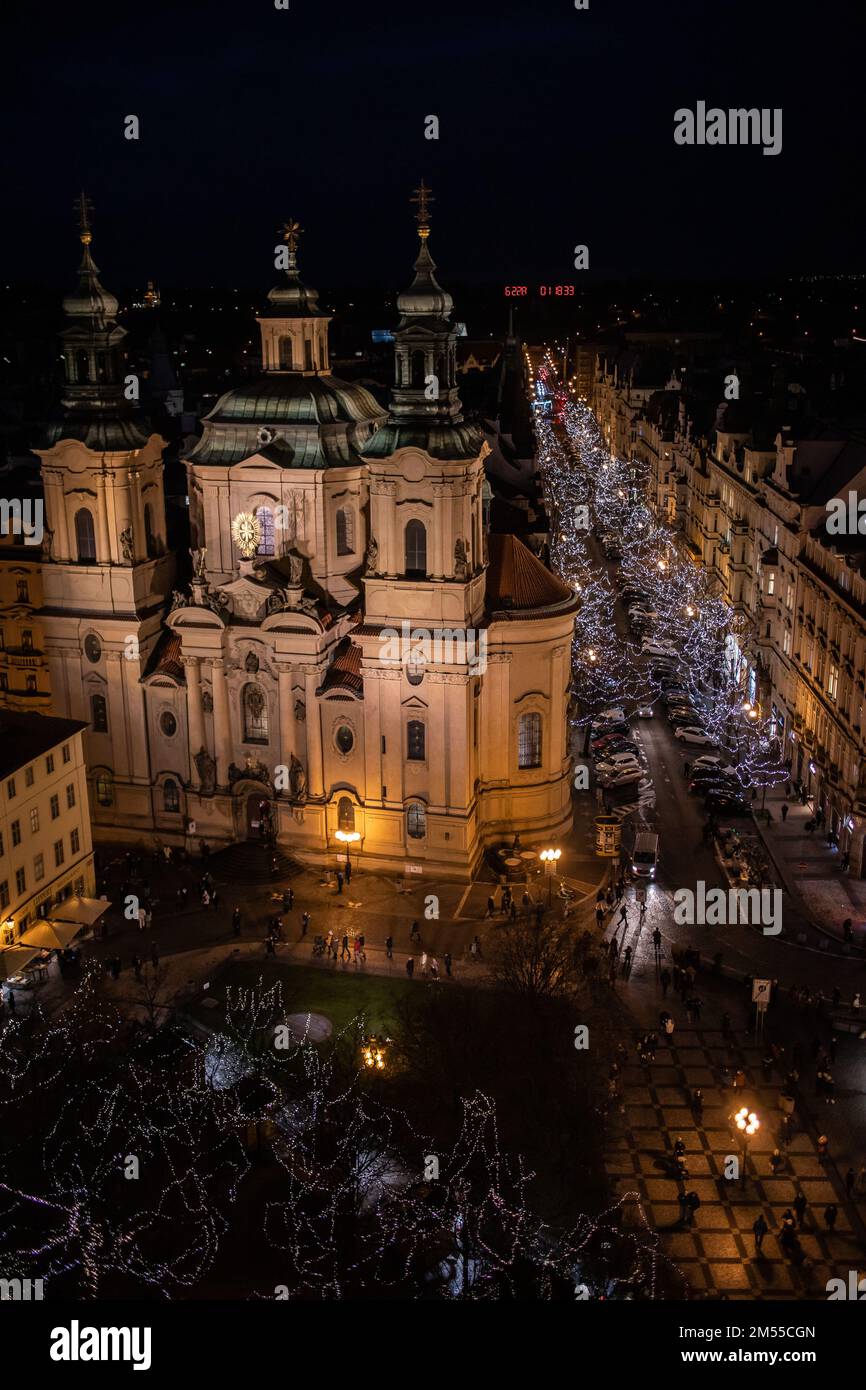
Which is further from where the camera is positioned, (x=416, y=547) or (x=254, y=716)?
(x=254, y=716)

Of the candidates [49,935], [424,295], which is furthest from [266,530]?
[49,935]

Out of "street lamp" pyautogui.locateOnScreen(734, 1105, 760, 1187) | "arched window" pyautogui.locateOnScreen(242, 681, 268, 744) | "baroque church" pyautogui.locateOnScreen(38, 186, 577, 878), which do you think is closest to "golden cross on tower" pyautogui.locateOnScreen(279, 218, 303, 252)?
"baroque church" pyautogui.locateOnScreen(38, 186, 577, 878)

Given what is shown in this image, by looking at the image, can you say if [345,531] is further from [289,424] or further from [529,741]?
[529,741]

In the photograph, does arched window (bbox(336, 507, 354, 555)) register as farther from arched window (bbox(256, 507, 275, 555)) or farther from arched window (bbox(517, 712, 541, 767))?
arched window (bbox(517, 712, 541, 767))

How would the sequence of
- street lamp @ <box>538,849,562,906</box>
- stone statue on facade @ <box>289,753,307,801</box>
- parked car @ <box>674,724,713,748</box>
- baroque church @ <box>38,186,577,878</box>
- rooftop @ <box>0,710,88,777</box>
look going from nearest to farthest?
rooftop @ <box>0,710,88,777</box> → baroque church @ <box>38,186,577,878</box> → street lamp @ <box>538,849,562,906</box> → stone statue on facade @ <box>289,753,307,801</box> → parked car @ <box>674,724,713,748</box>

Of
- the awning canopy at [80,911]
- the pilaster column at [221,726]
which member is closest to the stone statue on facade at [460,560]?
the pilaster column at [221,726]

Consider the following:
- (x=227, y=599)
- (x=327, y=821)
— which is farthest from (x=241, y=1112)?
(x=227, y=599)
